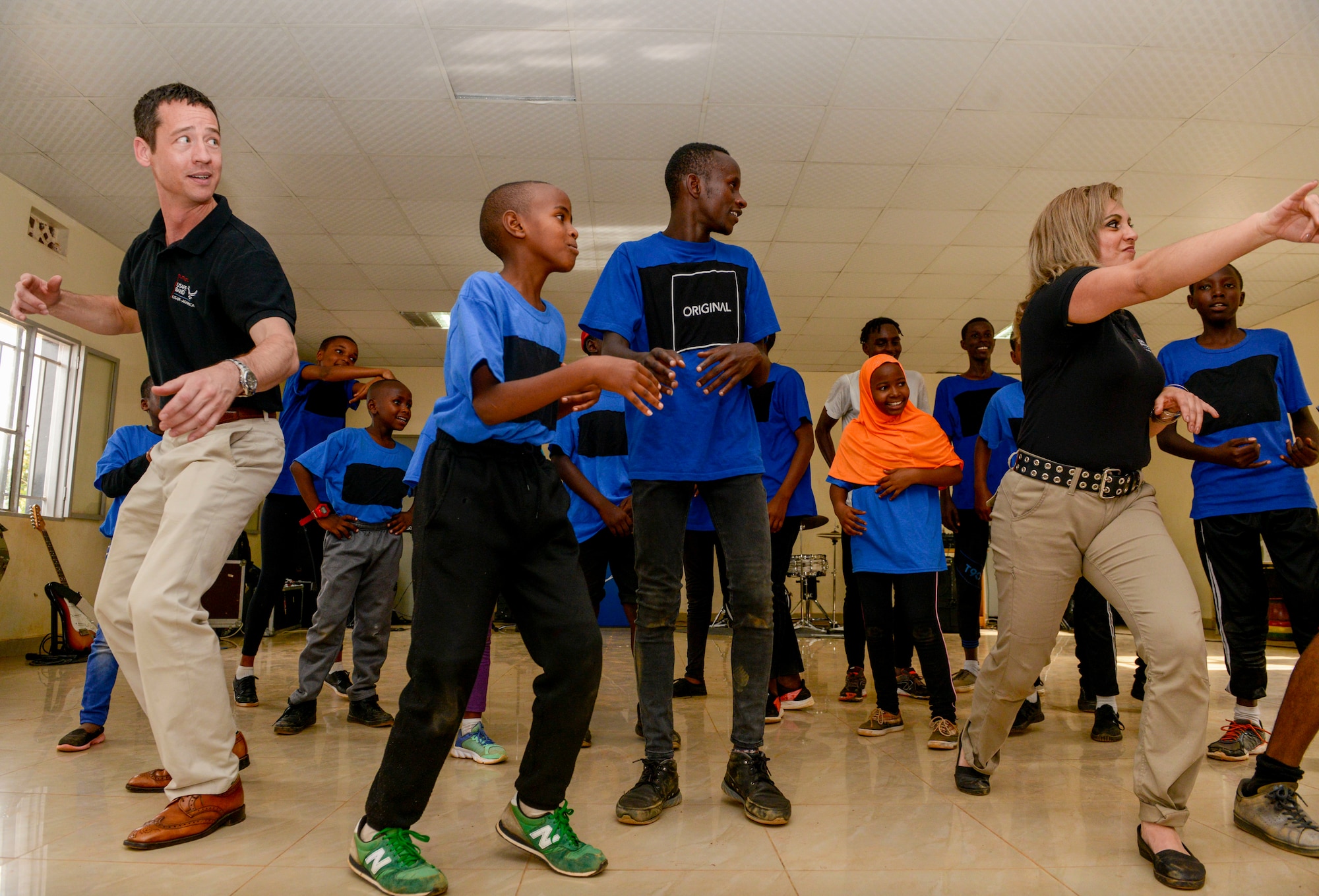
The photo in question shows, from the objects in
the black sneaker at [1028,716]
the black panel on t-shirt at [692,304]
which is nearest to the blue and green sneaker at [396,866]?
the black panel on t-shirt at [692,304]

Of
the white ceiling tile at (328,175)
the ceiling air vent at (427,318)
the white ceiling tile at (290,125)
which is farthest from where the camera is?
the ceiling air vent at (427,318)

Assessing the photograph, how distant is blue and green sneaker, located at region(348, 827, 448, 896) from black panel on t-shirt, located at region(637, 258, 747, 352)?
1257mm

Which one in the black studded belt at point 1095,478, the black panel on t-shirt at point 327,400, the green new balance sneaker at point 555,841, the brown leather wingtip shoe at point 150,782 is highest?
the black panel on t-shirt at point 327,400

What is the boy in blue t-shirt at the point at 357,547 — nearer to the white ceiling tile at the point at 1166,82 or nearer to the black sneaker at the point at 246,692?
the black sneaker at the point at 246,692

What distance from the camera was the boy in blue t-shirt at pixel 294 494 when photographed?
144 inches

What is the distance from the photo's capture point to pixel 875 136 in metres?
5.49

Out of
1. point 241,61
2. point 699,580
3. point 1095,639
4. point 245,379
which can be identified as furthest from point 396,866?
point 241,61

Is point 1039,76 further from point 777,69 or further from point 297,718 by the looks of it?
point 297,718

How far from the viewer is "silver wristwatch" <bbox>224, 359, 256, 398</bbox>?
1.62m

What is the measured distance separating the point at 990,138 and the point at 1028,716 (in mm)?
3822

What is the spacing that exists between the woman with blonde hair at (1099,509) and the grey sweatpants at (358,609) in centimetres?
213

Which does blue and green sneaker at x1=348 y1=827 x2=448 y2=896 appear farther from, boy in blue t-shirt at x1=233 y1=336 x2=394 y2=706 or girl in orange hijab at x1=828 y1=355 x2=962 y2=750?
boy in blue t-shirt at x1=233 y1=336 x2=394 y2=706

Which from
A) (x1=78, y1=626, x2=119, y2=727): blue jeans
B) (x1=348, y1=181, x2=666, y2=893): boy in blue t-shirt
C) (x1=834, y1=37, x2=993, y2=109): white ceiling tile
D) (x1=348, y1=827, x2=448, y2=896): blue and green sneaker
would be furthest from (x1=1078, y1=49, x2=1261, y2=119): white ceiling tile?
(x1=78, y1=626, x2=119, y2=727): blue jeans

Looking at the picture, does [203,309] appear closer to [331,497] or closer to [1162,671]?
[331,497]
